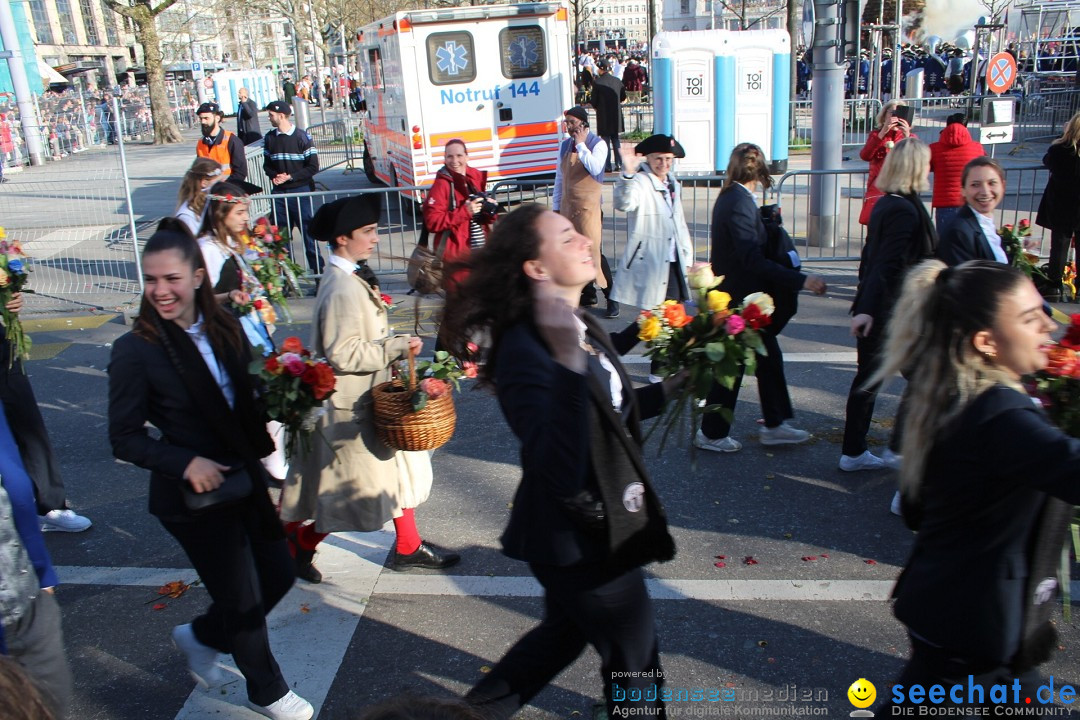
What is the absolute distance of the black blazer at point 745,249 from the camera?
530 centimetres

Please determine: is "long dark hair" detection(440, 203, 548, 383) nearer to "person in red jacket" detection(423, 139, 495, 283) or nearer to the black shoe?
the black shoe

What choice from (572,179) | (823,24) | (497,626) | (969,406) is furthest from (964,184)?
(823,24)

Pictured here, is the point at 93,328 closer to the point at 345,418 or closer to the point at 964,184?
the point at 345,418

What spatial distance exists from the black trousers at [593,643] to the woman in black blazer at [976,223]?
2959mm

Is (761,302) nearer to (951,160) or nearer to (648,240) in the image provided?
(648,240)

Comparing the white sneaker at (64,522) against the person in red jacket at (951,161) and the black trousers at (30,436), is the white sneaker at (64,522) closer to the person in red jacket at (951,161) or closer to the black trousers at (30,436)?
the black trousers at (30,436)

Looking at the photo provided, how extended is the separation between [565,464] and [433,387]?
153cm

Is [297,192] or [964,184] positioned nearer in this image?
[964,184]

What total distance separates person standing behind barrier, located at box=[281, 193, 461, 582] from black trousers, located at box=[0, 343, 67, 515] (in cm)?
160

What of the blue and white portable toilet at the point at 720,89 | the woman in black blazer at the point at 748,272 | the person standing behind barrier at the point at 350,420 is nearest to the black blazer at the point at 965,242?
the woman in black blazer at the point at 748,272

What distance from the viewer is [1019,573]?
2451 millimetres

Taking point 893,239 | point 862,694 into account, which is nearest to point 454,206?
point 893,239

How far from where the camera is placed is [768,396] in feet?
18.8

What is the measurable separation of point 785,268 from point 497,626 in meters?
2.61
